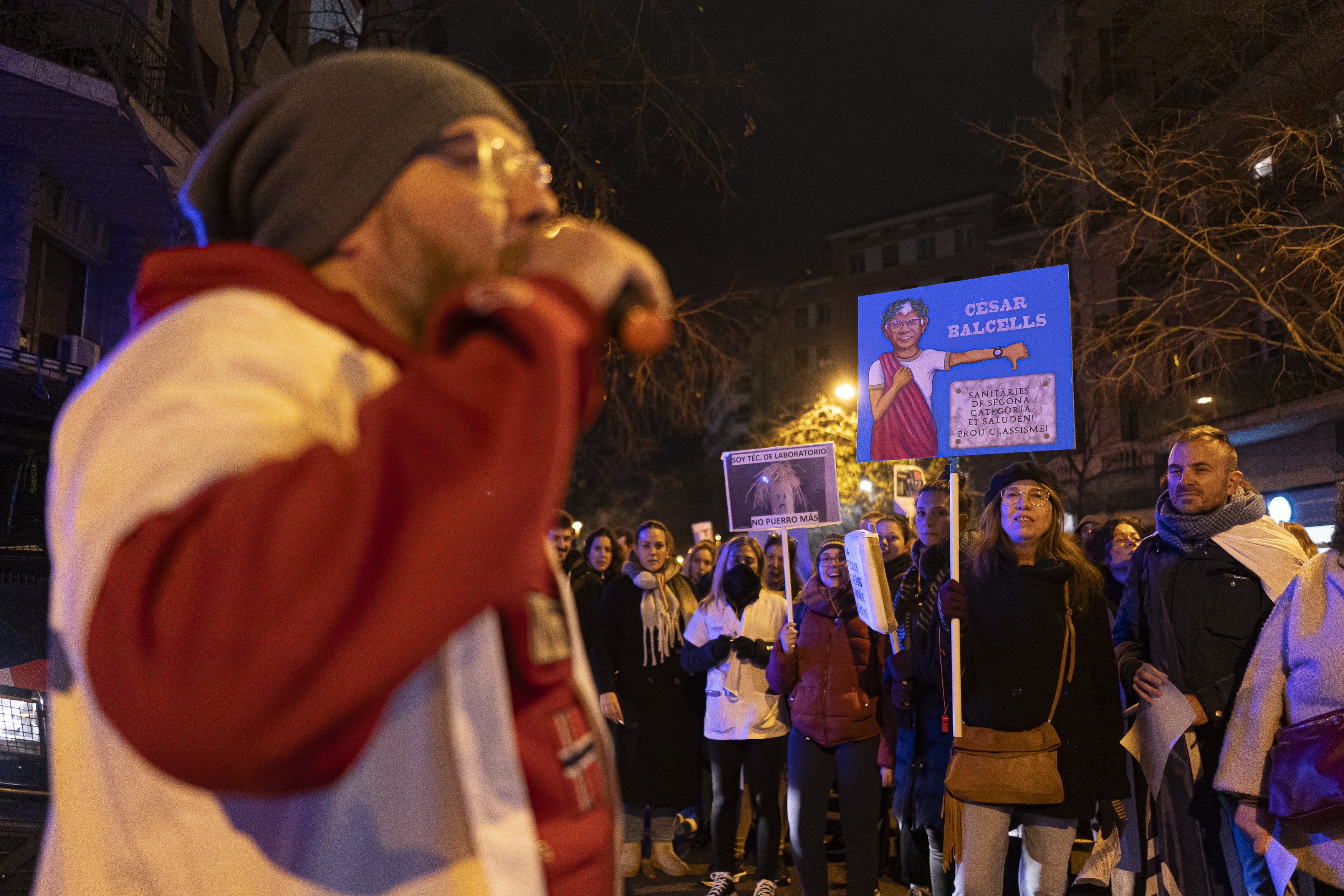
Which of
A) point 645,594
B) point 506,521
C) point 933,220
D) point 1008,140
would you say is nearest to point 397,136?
point 506,521

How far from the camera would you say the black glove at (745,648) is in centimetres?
689

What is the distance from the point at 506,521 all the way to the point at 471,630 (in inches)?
9.5

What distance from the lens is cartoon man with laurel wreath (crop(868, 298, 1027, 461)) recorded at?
582 centimetres

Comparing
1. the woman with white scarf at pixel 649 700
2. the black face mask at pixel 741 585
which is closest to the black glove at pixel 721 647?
the black face mask at pixel 741 585

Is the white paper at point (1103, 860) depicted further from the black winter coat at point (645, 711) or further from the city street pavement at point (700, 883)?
the black winter coat at point (645, 711)

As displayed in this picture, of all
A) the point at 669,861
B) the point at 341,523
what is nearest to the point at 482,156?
the point at 341,523

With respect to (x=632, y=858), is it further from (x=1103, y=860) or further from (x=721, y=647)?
(x=1103, y=860)

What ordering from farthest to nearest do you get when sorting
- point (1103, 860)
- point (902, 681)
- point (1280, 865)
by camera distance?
point (902, 681) < point (1103, 860) < point (1280, 865)

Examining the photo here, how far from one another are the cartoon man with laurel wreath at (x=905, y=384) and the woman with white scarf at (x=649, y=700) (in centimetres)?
250

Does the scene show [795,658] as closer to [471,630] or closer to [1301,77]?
[471,630]

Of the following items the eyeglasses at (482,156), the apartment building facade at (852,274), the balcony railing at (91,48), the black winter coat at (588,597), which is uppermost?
the apartment building facade at (852,274)

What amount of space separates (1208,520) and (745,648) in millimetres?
3236

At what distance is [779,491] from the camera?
7.44 m

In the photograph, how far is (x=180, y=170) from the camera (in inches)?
584
